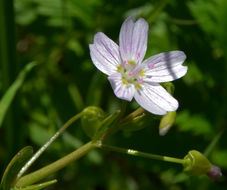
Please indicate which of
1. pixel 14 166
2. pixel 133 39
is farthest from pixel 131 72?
pixel 14 166

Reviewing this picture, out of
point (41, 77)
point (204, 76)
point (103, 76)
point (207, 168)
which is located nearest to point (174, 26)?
point (204, 76)

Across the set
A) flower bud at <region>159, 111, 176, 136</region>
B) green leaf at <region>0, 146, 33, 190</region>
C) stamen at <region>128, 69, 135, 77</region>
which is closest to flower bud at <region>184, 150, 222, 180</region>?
flower bud at <region>159, 111, 176, 136</region>

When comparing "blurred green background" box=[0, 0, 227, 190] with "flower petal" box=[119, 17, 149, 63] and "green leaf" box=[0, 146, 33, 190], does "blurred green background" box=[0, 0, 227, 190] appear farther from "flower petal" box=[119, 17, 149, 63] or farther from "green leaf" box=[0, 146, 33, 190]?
"green leaf" box=[0, 146, 33, 190]

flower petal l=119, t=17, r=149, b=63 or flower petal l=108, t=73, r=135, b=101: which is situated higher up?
flower petal l=119, t=17, r=149, b=63

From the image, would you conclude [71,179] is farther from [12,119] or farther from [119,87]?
[119,87]

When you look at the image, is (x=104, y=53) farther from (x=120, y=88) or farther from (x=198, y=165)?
(x=198, y=165)

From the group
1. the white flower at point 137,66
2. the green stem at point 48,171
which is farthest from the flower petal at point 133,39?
the green stem at point 48,171

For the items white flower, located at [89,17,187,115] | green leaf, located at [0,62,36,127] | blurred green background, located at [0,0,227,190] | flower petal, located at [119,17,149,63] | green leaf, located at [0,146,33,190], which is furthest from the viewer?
blurred green background, located at [0,0,227,190]
